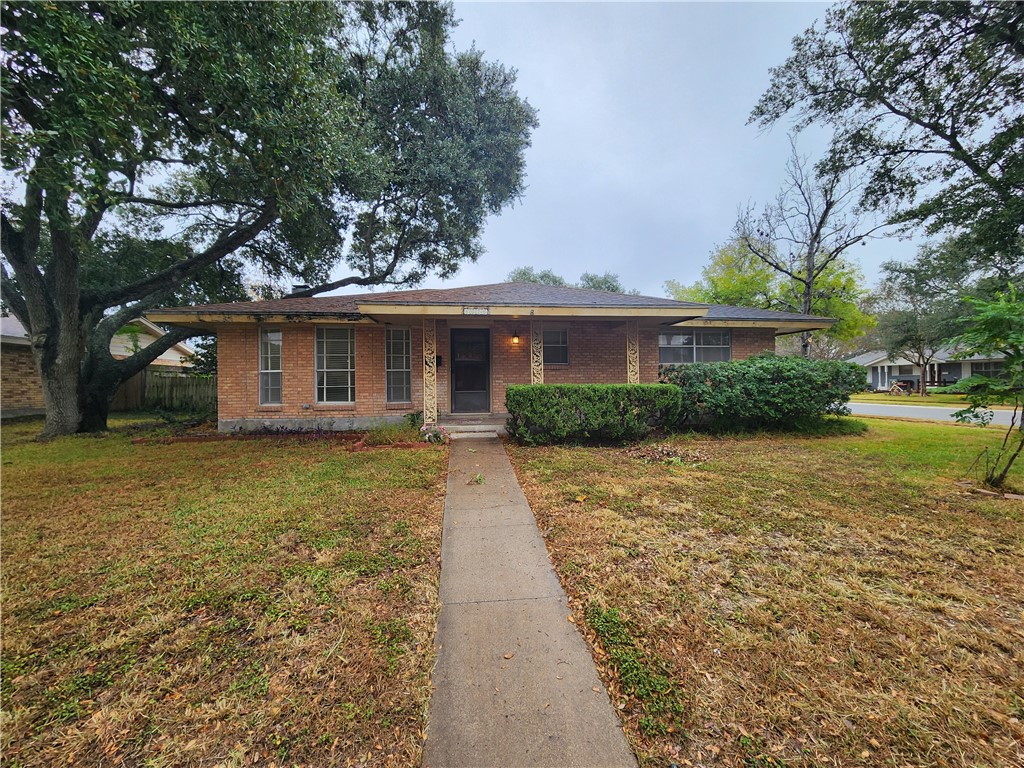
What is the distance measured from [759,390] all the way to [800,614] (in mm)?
6979

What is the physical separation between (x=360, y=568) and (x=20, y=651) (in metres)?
1.82

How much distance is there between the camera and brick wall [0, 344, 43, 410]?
1241 cm

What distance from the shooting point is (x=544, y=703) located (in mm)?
1779

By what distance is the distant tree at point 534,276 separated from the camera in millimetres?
34375

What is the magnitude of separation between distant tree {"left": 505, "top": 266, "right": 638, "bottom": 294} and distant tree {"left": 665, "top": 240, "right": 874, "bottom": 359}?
733 centimetres

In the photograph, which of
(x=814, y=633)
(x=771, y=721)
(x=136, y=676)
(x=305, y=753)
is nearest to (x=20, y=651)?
(x=136, y=676)

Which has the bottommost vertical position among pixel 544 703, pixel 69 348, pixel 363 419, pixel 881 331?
pixel 544 703

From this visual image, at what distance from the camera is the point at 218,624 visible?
2318 mm

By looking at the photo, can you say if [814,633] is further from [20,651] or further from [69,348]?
[69,348]

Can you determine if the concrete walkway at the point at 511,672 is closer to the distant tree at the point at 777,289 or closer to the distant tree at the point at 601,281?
the distant tree at the point at 777,289

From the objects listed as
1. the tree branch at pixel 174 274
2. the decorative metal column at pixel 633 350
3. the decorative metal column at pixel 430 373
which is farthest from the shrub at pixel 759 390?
the tree branch at pixel 174 274

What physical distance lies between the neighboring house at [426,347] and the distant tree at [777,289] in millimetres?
12121

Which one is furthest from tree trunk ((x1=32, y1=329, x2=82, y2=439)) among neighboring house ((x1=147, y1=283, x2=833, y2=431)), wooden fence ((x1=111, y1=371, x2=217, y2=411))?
wooden fence ((x1=111, y1=371, x2=217, y2=411))

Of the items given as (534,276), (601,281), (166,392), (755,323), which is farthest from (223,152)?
(601,281)
